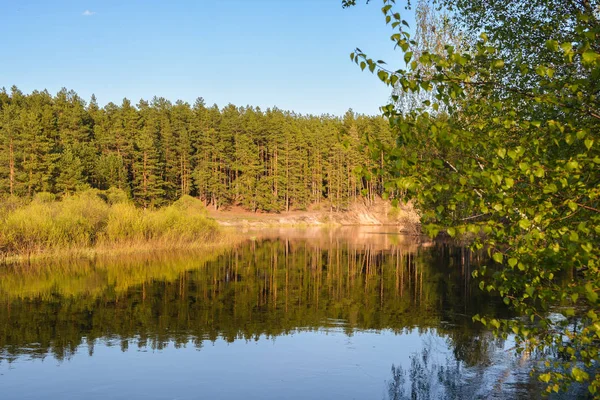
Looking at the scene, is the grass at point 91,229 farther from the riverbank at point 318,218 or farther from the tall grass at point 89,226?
the riverbank at point 318,218

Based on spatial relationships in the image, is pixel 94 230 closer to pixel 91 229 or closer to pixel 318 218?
pixel 91 229

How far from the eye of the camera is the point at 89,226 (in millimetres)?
35625

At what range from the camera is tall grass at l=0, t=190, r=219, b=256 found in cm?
3164

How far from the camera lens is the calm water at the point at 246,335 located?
38.8ft

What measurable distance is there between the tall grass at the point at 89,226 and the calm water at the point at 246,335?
3.68m

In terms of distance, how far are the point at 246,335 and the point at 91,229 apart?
23.0 meters

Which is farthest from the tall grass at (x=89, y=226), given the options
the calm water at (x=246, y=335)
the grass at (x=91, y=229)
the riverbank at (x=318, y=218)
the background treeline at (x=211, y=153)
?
the background treeline at (x=211, y=153)

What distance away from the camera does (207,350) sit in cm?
1487

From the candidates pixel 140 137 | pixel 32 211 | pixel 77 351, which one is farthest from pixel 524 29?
pixel 140 137

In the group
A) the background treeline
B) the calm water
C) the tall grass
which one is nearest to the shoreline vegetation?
the tall grass

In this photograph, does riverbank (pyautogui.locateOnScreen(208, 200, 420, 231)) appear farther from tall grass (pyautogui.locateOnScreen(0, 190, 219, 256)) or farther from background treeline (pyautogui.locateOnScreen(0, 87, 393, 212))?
tall grass (pyautogui.locateOnScreen(0, 190, 219, 256))

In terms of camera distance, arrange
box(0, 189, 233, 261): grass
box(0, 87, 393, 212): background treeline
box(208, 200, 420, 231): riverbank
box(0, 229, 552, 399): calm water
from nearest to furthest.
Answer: box(0, 229, 552, 399): calm water, box(0, 189, 233, 261): grass, box(208, 200, 420, 231): riverbank, box(0, 87, 393, 212): background treeline

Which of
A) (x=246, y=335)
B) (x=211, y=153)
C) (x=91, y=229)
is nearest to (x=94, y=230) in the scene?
(x=91, y=229)

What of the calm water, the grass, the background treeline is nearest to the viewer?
the calm water
